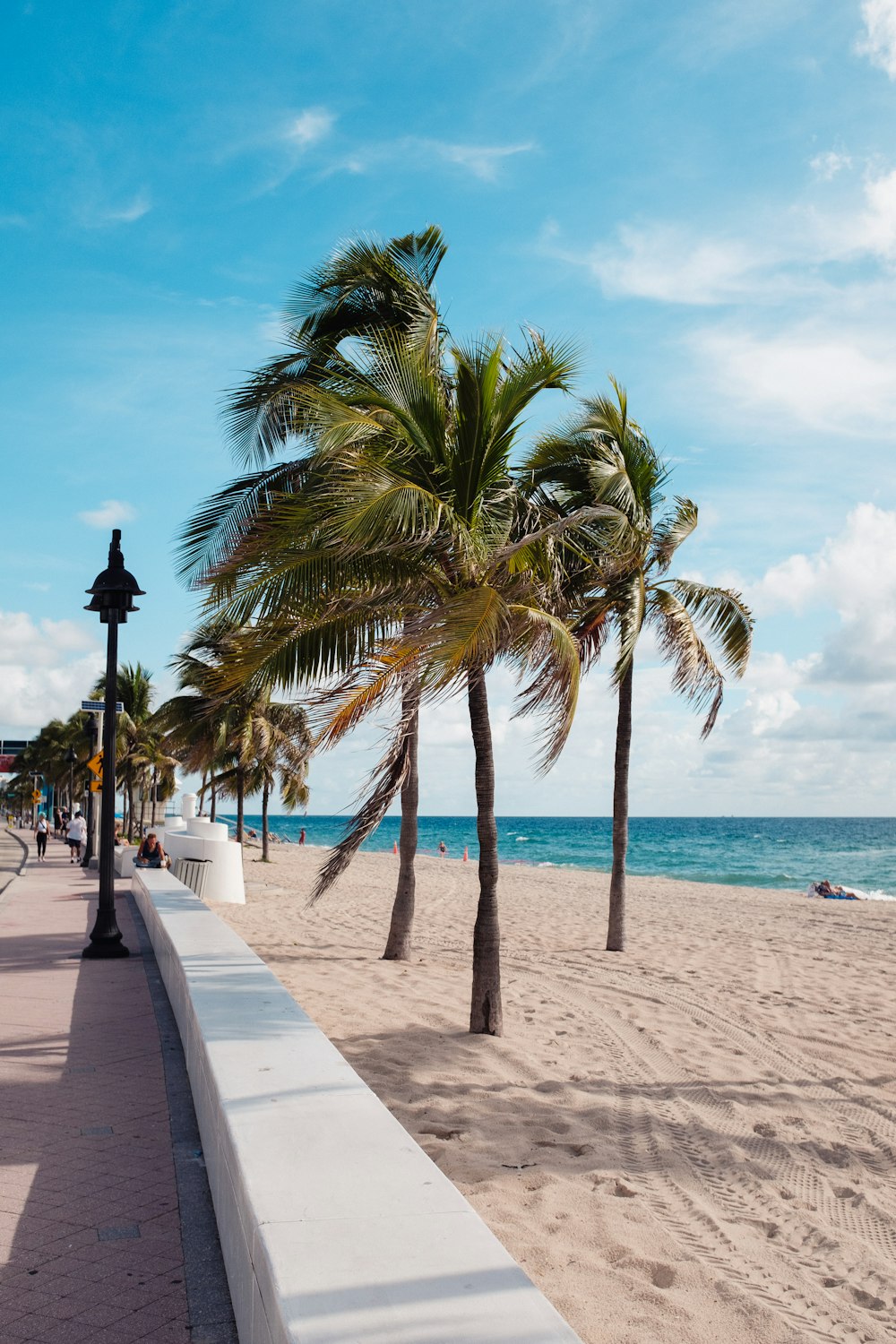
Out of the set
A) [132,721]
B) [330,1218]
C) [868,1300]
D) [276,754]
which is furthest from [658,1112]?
[132,721]

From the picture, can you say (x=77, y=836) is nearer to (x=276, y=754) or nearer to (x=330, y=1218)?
(x=276, y=754)

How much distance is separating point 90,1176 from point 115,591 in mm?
7415

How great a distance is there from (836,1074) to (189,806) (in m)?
19.1

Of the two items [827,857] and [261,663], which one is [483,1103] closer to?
[261,663]

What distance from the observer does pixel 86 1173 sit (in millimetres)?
4488

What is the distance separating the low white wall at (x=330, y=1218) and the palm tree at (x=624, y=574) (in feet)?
19.4

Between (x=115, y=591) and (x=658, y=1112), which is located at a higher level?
(x=115, y=591)

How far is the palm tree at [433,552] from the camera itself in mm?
7613

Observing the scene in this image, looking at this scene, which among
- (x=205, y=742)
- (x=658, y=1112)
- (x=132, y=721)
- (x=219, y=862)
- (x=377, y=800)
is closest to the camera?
(x=658, y=1112)

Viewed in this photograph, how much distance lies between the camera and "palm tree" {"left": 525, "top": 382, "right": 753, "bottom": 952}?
1093 cm

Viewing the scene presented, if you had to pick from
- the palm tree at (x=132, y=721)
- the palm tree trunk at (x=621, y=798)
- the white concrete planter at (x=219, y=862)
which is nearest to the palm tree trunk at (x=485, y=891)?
the palm tree trunk at (x=621, y=798)

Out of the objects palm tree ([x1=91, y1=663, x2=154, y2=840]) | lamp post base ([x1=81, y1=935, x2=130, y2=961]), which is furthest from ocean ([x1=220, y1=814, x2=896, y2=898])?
lamp post base ([x1=81, y1=935, x2=130, y2=961])

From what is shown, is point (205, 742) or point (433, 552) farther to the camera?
point (205, 742)

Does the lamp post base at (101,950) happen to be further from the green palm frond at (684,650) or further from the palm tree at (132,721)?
the palm tree at (132,721)
